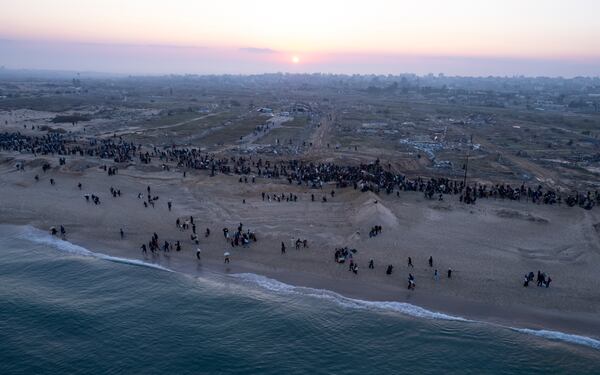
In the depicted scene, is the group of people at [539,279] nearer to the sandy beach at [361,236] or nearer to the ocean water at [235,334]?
the sandy beach at [361,236]

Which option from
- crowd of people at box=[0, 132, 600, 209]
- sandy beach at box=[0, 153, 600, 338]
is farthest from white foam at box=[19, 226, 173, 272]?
crowd of people at box=[0, 132, 600, 209]

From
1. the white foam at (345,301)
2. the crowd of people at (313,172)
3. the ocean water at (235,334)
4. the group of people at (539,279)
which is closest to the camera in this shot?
the ocean water at (235,334)

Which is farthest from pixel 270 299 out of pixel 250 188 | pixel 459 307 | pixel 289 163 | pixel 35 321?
pixel 289 163

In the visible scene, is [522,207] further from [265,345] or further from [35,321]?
[35,321]

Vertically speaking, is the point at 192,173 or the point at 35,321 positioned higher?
the point at 192,173

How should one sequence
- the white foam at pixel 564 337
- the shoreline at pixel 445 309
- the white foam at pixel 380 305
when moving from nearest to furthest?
the white foam at pixel 564 337 < the white foam at pixel 380 305 < the shoreline at pixel 445 309

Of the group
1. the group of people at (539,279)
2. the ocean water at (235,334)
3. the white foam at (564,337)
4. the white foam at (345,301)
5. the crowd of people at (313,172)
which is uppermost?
the crowd of people at (313,172)

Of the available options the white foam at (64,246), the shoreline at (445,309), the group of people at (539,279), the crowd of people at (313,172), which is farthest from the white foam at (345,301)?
the crowd of people at (313,172)
